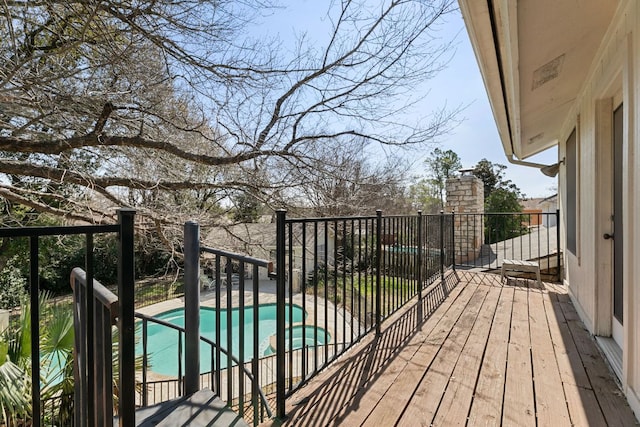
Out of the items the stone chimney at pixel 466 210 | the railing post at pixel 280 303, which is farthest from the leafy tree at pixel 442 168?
the railing post at pixel 280 303

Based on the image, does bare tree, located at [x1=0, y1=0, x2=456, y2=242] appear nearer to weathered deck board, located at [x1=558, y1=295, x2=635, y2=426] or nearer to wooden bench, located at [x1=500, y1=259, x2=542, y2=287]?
wooden bench, located at [x1=500, y1=259, x2=542, y2=287]

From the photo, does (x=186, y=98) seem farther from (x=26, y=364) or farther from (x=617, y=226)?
(x=617, y=226)

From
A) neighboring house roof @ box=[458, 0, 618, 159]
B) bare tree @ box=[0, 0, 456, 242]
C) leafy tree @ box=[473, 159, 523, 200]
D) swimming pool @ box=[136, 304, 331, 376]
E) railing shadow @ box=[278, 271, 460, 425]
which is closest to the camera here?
railing shadow @ box=[278, 271, 460, 425]

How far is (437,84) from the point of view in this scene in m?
4.13

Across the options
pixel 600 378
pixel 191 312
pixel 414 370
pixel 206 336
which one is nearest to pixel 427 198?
pixel 206 336

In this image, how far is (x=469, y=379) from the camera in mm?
2004

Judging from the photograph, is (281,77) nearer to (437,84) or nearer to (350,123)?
(350,123)

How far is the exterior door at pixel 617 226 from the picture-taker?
7.48 feet

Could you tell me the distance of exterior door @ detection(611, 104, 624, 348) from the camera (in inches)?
89.8

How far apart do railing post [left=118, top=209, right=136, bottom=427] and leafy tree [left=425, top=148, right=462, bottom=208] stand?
17425 mm

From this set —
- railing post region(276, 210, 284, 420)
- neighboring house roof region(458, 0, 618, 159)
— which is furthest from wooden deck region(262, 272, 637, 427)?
neighboring house roof region(458, 0, 618, 159)

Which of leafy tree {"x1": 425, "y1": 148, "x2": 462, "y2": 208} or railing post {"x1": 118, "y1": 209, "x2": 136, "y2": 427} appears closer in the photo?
railing post {"x1": 118, "y1": 209, "x2": 136, "y2": 427}

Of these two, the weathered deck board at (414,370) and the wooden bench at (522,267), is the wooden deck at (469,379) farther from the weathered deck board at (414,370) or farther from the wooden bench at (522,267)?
the wooden bench at (522,267)

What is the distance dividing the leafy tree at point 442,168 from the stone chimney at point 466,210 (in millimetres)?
9729
